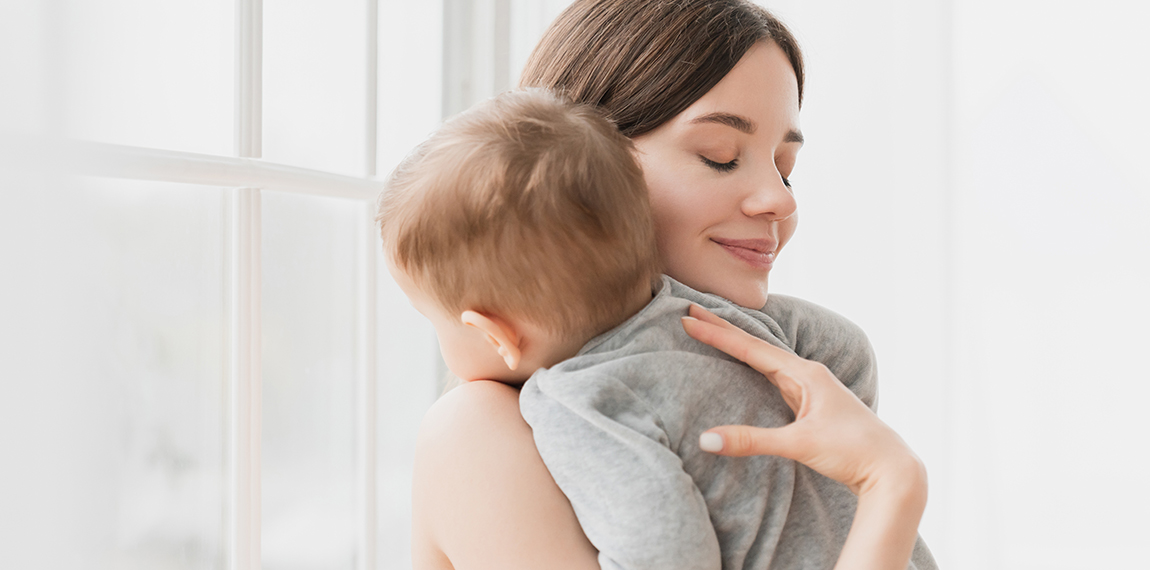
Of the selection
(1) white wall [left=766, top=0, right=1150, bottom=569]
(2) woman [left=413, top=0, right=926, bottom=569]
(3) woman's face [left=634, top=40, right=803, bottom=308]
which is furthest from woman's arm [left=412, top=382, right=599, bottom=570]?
(1) white wall [left=766, top=0, right=1150, bottom=569]

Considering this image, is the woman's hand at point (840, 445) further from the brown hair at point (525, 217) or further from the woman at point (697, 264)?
the brown hair at point (525, 217)

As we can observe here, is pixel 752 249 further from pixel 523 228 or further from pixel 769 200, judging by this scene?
pixel 523 228

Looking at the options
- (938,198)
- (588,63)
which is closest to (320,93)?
(588,63)

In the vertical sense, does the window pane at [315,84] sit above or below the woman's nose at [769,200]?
above

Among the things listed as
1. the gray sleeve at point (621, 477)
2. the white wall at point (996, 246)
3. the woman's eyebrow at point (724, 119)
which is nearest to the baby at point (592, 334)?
the gray sleeve at point (621, 477)

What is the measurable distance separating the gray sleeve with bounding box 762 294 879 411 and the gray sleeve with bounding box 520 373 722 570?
0.94 feet

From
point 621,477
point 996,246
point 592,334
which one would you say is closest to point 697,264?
point 592,334

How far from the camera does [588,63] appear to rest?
0.85 metres

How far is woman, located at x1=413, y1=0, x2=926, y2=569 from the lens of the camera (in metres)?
0.66

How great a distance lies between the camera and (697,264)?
2.69 ft

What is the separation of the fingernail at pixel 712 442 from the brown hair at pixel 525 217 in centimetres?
13

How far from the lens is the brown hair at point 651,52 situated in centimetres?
81

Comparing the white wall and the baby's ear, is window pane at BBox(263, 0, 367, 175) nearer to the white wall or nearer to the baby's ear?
the baby's ear

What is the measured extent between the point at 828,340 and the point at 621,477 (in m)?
0.38
